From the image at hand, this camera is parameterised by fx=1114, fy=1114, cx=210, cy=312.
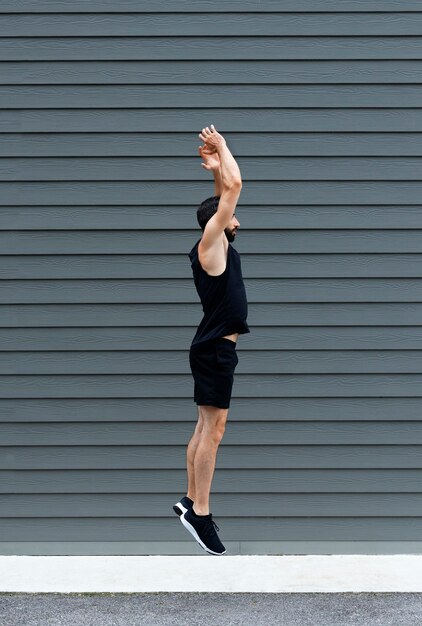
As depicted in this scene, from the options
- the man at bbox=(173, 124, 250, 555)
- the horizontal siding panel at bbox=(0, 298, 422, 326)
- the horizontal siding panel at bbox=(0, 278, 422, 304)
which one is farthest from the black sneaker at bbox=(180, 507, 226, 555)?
the horizontal siding panel at bbox=(0, 278, 422, 304)

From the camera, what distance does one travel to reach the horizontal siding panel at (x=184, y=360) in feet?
20.6

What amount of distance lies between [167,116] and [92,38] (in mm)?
598

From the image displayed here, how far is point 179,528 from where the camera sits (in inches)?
249

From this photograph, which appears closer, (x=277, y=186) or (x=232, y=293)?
(x=232, y=293)

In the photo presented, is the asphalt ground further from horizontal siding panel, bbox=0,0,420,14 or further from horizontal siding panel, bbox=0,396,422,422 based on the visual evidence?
horizontal siding panel, bbox=0,0,420,14

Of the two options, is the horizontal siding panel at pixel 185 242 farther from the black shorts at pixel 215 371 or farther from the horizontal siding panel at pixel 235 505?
the horizontal siding panel at pixel 235 505

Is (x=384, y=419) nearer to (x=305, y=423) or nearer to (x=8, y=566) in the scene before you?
(x=305, y=423)

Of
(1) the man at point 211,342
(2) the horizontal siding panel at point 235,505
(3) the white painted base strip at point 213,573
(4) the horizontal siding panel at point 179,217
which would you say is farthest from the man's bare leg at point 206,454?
(4) the horizontal siding panel at point 179,217

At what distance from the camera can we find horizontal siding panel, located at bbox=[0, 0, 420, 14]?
243 inches

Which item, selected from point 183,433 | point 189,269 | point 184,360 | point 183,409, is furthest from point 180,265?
point 183,433

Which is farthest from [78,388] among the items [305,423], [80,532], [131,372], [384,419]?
[384,419]

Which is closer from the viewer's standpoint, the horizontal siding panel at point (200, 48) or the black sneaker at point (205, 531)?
the black sneaker at point (205, 531)

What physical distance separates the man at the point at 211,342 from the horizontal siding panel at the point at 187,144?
888 millimetres

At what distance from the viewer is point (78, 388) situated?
20.6ft
